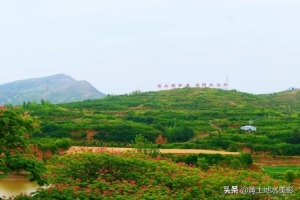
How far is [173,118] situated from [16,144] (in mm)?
41805

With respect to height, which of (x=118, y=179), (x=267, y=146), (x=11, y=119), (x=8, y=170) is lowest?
(x=267, y=146)

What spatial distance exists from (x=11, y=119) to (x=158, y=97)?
68.2 metres

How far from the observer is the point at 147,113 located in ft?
179

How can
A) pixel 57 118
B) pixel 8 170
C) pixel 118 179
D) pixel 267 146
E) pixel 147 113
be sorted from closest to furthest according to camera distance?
pixel 8 170 → pixel 118 179 → pixel 267 146 → pixel 57 118 → pixel 147 113

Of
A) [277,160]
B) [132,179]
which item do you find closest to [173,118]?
[277,160]

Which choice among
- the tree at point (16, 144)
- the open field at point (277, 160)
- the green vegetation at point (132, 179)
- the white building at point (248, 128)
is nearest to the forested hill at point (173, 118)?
the white building at point (248, 128)

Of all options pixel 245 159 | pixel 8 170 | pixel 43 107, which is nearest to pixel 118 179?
pixel 8 170

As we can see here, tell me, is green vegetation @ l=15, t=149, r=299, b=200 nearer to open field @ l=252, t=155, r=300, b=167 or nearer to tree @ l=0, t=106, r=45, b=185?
tree @ l=0, t=106, r=45, b=185

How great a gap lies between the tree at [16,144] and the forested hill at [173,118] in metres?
32.4

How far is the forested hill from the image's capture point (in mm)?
A: 41719

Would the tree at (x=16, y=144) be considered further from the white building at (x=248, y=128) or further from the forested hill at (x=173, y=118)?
the white building at (x=248, y=128)

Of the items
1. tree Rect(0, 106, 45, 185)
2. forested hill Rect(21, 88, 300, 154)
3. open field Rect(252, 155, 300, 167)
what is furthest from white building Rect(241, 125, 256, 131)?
tree Rect(0, 106, 45, 185)

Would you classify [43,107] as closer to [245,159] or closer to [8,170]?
[245,159]

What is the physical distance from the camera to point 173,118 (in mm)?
50188
